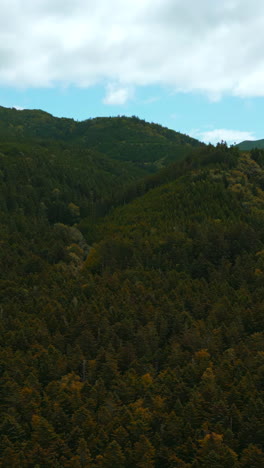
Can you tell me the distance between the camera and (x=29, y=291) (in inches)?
5512

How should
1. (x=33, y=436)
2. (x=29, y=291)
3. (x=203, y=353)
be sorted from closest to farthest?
1. (x=33, y=436)
2. (x=203, y=353)
3. (x=29, y=291)

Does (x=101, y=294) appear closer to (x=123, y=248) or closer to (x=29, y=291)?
(x=29, y=291)

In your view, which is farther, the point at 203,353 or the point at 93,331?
the point at 93,331

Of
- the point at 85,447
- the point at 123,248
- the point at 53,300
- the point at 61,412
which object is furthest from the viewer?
the point at 123,248

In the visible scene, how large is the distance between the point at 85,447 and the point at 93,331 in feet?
161

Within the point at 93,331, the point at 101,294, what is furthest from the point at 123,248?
the point at 93,331

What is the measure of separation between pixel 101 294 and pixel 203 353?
159 feet

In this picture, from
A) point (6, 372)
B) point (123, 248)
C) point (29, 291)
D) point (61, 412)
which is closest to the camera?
point (61, 412)

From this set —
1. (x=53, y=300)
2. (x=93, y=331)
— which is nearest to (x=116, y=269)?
(x=53, y=300)

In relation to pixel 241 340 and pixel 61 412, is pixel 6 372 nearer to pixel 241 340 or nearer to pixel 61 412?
pixel 61 412

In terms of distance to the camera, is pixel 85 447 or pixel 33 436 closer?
pixel 85 447

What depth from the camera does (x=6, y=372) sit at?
8650 centimetres

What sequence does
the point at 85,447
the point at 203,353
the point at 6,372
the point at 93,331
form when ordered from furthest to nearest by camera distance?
the point at 93,331 → the point at 203,353 → the point at 6,372 → the point at 85,447

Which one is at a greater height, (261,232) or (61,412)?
(261,232)
